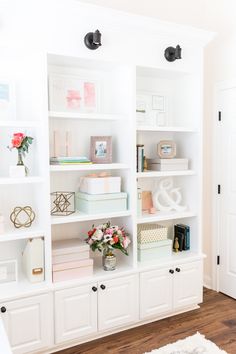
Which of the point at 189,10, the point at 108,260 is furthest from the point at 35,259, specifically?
the point at 189,10

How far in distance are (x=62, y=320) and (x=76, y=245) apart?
0.55 m

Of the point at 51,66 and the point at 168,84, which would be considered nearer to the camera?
the point at 51,66

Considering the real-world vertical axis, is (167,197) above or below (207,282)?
above

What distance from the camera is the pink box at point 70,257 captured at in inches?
96.5

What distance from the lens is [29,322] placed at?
7.48ft

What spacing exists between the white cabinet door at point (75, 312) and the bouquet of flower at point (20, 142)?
106 cm

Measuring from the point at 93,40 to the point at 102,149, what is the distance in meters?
0.83

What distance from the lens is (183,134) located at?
123 inches

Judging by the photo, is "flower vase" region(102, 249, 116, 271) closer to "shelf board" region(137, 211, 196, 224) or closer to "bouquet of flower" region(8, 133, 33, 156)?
"shelf board" region(137, 211, 196, 224)

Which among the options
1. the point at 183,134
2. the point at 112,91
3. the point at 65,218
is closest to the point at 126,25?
the point at 112,91

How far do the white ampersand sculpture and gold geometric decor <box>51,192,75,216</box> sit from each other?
0.85 metres

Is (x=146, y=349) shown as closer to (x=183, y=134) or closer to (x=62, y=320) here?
(x=62, y=320)

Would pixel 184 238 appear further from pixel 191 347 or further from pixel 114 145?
pixel 114 145

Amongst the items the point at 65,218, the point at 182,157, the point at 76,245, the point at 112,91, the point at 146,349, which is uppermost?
the point at 112,91
